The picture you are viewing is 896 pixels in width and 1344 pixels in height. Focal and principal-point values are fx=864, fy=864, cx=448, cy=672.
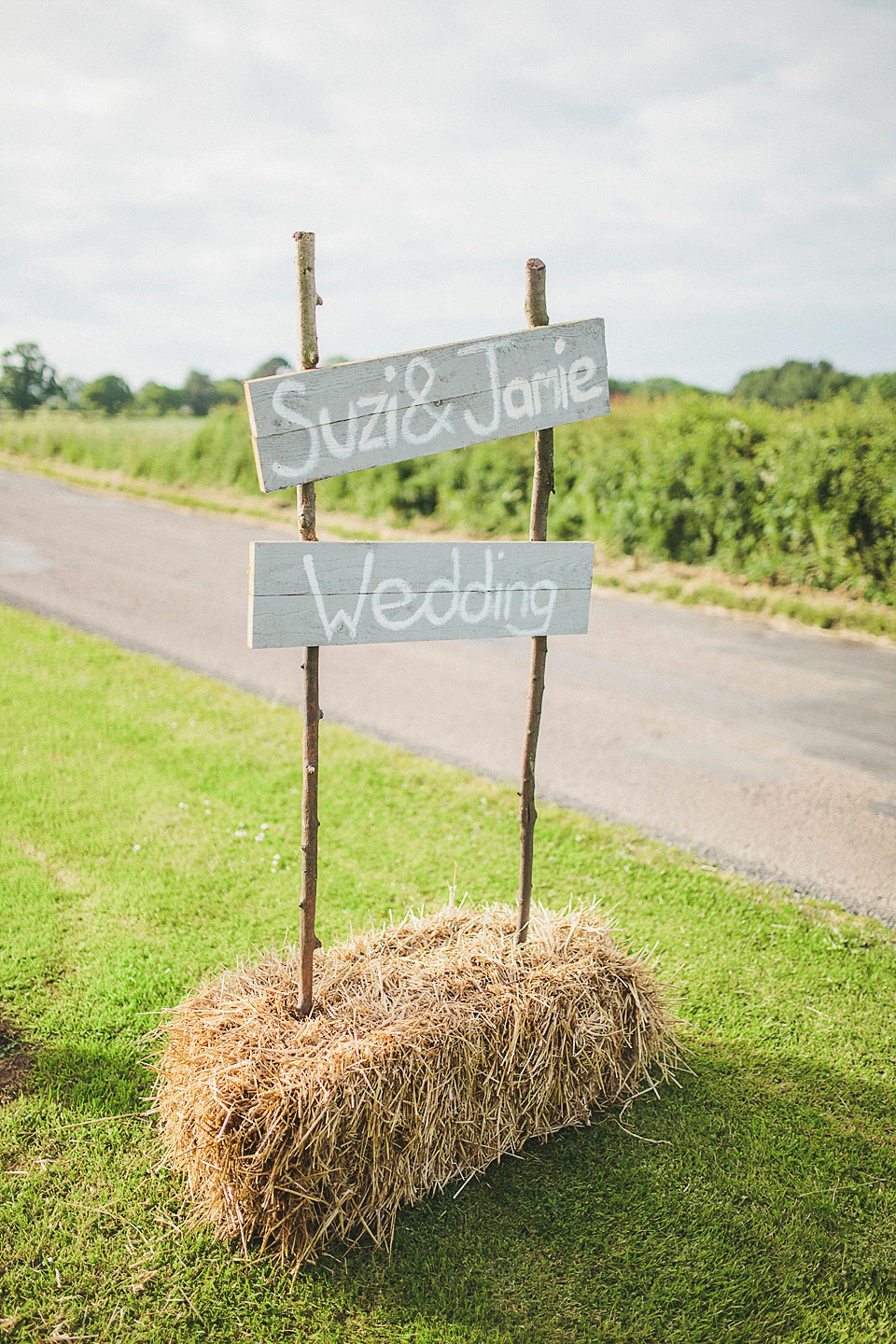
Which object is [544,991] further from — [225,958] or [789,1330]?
[225,958]

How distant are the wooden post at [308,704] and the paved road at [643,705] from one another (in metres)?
2.70

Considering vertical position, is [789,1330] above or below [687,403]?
below

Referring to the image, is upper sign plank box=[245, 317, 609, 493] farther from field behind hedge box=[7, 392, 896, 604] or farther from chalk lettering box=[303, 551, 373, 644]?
field behind hedge box=[7, 392, 896, 604]

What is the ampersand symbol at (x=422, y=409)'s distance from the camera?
98.8 inches

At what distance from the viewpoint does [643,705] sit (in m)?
7.07

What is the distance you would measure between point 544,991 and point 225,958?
1.47 metres

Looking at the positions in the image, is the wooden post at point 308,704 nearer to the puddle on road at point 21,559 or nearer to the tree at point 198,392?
the puddle on road at point 21,559

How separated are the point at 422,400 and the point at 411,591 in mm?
556

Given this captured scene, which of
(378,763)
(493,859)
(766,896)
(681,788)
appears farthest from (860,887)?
(378,763)

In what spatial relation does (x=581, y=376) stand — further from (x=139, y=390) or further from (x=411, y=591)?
(x=139, y=390)

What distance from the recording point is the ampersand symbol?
251 cm

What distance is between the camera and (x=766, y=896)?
4.26 metres

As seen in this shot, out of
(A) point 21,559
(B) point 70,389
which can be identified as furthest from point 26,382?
(A) point 21,559

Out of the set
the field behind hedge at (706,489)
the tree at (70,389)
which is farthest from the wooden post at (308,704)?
the tree at (70,389)
